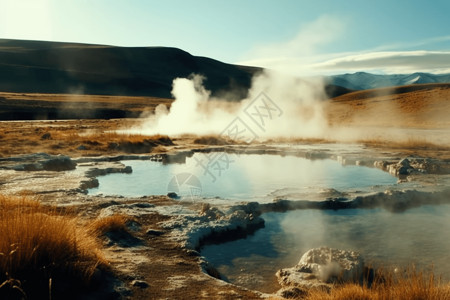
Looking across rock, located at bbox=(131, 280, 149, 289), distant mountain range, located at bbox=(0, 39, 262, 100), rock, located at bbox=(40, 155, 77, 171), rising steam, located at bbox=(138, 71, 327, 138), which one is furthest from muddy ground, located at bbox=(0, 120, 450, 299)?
distant mountain range, located at bbox=(0, 39, 262, 100)

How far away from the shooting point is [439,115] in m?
36.5

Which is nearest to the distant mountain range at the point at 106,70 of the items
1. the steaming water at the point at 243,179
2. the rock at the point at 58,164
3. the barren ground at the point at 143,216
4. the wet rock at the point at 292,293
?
the barren ground at the point at 143,216

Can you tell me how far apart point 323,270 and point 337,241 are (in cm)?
180

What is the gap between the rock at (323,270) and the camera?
4.86 meters

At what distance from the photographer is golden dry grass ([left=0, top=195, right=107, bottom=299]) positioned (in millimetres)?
3721

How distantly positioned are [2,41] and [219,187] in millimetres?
133796

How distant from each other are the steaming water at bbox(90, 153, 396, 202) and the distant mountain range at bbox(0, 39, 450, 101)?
77343 millimetres

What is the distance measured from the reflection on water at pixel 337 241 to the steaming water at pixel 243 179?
5.26 feet

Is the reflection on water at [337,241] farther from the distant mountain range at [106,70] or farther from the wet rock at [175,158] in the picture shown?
the distant mountain range at [106,70]

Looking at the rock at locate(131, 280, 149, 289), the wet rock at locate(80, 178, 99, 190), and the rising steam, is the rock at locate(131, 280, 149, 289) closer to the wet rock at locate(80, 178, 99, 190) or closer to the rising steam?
the wet rock at locate(80, 178, 99, 190)

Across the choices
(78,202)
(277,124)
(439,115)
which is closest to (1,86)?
(277,124)

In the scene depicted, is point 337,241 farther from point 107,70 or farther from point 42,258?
point 107,70

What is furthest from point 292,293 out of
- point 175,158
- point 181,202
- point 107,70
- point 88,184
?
point 107,70

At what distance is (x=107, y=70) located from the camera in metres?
109
